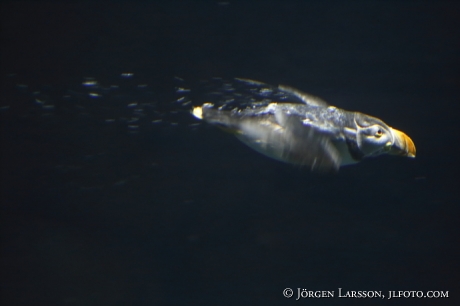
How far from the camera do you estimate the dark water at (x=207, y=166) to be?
387 cm

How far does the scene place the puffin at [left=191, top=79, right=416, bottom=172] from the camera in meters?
2.34

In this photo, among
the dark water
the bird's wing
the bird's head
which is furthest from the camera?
the dark water

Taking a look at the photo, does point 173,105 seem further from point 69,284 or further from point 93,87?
point 69,284

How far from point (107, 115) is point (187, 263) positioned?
268 cm

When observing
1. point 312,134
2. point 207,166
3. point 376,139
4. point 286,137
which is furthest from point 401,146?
point 207,166

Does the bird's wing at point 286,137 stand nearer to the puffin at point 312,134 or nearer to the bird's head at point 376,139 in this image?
the puffin at point 312,134

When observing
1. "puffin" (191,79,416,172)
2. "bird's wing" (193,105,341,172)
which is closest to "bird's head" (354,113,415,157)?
"puffin" (191,79,416,172)

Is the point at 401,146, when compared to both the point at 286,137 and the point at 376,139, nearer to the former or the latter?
the point at 376,139

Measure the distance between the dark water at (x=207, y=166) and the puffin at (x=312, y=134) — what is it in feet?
5.24

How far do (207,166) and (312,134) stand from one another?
10.2 ft

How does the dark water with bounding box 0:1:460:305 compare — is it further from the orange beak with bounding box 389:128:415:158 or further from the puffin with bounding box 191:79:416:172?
the orange beak with bounding box 389:128:415:158

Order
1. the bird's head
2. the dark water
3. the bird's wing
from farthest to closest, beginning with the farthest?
the dark water
the bird's head
the bird's wing

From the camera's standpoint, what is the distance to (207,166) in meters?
5.38

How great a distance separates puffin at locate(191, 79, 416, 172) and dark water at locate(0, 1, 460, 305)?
5.24 ft
